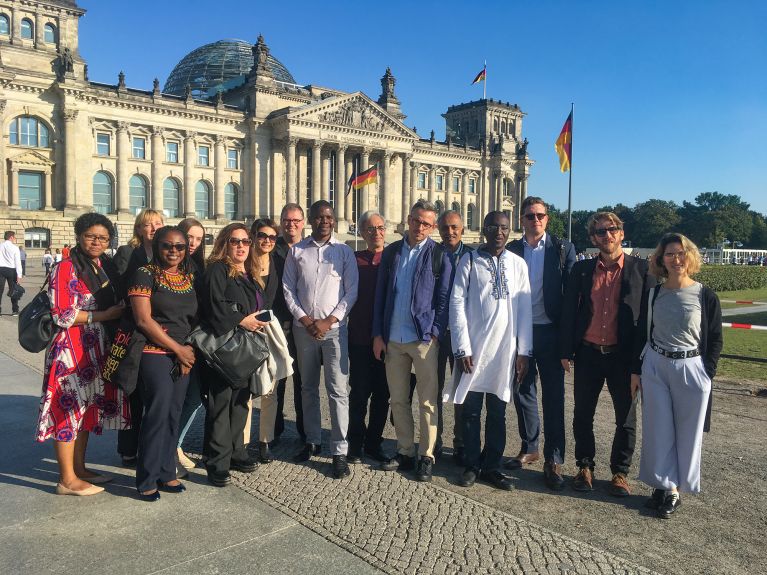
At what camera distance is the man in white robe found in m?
5.46

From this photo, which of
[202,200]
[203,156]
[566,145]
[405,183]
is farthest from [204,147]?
[566,145]

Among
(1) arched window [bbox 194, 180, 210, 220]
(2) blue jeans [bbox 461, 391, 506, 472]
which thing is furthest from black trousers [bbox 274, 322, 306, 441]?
(1) arched window [bbox 194, 180, 210, 220]

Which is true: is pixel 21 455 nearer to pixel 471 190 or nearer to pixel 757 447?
pixel 757 447

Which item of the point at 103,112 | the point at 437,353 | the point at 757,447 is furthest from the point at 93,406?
the point at 103,112

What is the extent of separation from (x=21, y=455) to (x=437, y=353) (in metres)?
4.17

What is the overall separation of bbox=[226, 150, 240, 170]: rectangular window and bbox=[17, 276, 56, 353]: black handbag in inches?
2131

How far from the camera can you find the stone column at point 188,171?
5350 cm

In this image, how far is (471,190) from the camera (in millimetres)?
77062

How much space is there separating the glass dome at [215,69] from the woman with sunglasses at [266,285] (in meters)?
64.3

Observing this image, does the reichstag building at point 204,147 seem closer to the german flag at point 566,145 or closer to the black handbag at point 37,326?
the german flag at point 566,145

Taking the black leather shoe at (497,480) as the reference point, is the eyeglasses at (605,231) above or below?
above

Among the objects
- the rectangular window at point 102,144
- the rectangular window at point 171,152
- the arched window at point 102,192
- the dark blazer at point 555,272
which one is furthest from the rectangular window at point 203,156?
the dark blazer at point 555,272

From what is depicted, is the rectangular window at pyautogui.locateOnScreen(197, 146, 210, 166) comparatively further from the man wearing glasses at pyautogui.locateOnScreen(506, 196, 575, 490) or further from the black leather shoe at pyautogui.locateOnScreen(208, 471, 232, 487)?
the black leather shoe at pyautogui.locateOnScreen(208, 471, 232, 487)

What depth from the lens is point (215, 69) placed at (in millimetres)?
67938
